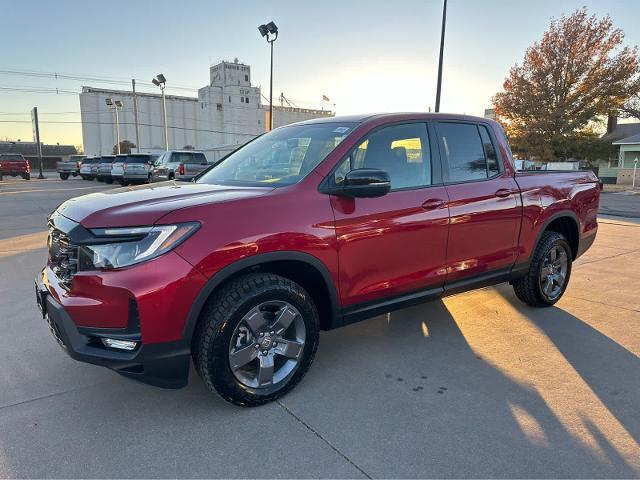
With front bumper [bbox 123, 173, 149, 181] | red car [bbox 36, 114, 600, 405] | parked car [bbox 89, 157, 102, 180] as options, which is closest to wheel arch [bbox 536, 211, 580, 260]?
red car [bbox 36, 114, 600, 405]

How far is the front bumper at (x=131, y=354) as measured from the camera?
2.49m

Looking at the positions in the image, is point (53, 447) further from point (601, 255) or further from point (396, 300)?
point (601, 255)

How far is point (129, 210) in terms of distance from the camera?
2.60 metres

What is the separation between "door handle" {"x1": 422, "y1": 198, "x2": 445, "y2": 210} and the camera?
11.5 ft

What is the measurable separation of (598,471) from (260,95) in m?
113

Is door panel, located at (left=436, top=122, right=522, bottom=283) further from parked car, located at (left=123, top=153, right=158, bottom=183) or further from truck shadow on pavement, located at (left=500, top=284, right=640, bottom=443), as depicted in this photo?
parked car, located at (left=123, top=153, right=158, bottom=183)

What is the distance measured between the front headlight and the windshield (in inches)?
33.3

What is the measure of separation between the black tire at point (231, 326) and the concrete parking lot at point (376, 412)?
0.13 m

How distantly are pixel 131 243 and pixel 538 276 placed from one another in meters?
3.86

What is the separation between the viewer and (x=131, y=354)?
98.2 inches

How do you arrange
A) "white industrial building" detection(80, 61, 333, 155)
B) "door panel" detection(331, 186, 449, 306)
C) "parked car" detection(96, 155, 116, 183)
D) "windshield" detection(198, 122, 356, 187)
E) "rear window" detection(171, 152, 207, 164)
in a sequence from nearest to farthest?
"door panel" detection(331, 186, 449, 306) → "windshield" detection(198, 122, 356, 187) → "rear window" detection(171, 152, 207, 164) → "parked car" detection(96, 155, 116, 183) → "white industrial building" detection(80, 61, 333, 155)

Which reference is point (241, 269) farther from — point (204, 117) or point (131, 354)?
point (204, 117)

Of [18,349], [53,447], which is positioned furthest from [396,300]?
[18,349]

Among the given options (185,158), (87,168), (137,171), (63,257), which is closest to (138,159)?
(137,171)
